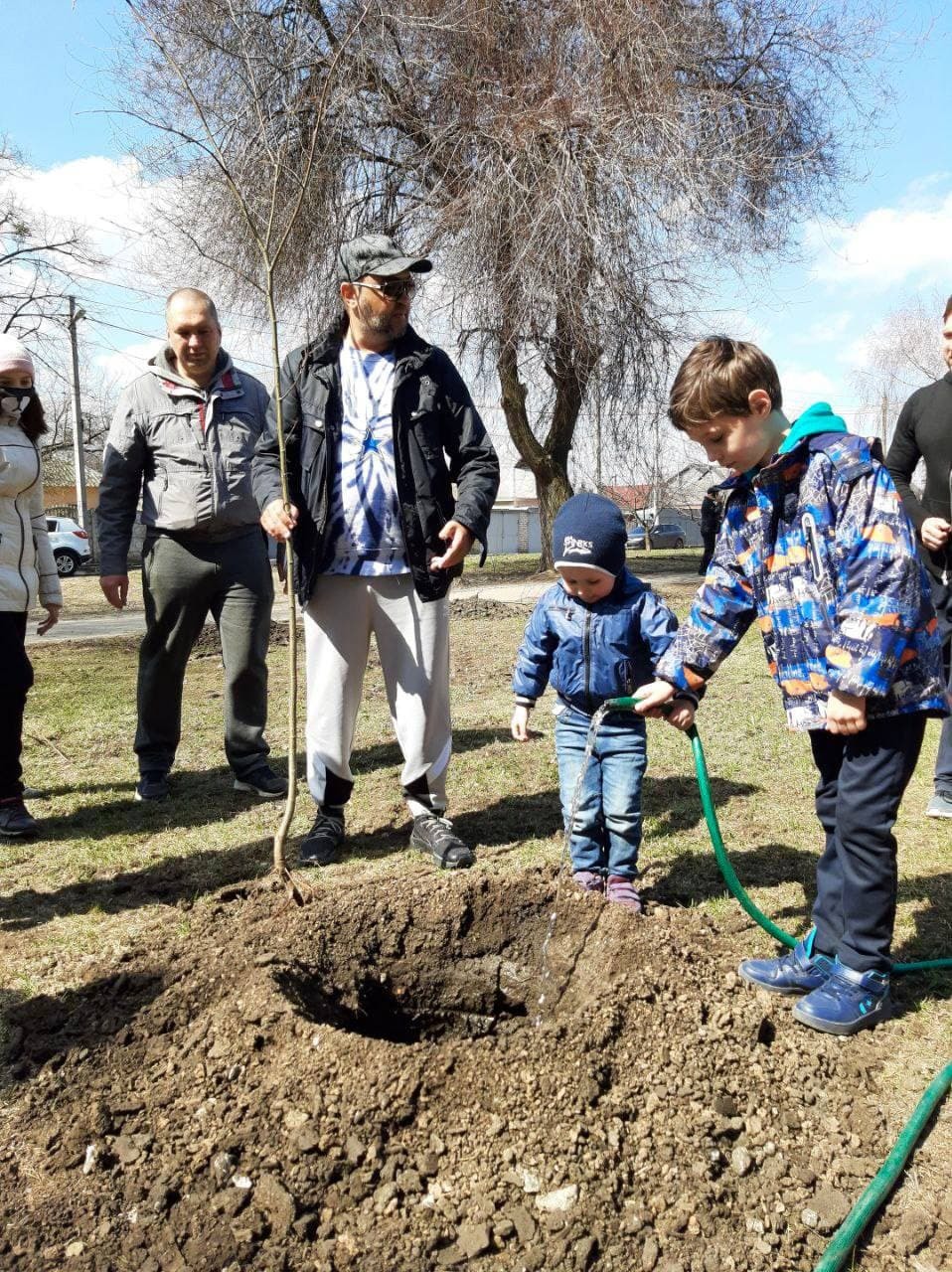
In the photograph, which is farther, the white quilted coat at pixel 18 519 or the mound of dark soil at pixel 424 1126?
the white quilted coat at pixel 18 519

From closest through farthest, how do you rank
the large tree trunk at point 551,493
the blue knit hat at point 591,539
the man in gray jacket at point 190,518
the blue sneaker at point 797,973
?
the blue sneaker at point 797,973 → the blue knit hat at point 591,539 → the man in gray jacket at point 190,518 → the large tree trunk at point 551,493

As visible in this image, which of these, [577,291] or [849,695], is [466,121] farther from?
[849,695]

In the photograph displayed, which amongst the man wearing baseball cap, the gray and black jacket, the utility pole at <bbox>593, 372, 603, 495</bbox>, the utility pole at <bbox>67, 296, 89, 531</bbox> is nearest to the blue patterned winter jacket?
the man wearing baseball cap

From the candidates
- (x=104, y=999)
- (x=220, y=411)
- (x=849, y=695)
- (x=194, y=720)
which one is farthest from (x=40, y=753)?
(x=849, y=695)

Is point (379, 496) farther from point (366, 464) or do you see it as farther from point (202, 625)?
point (202, 625)

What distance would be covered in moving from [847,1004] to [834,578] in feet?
3.69

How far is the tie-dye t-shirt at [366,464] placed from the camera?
371 centimetres

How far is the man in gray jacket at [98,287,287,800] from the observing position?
4523 millimetres

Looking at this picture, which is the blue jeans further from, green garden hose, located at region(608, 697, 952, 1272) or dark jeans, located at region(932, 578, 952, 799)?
dark jeans, located at region(932, 578, 952, 799)

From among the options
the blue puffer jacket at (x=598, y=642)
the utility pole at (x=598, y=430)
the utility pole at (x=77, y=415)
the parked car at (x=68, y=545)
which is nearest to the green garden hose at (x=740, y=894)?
the blue puffer jacket at (x=598, y=642)

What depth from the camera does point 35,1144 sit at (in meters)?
2.24

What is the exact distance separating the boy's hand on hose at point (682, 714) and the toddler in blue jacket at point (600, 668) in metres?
0.33

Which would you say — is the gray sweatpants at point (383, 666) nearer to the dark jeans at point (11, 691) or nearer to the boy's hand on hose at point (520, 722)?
the boy's hand on hose at point (520, 722)

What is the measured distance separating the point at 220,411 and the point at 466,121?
425 inches
